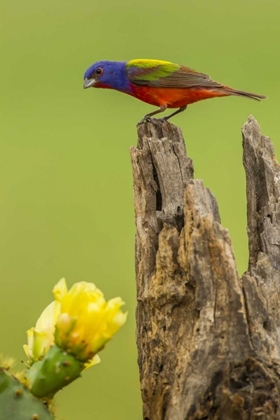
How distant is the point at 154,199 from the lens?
145 centimetres

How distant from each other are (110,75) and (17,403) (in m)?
1.66

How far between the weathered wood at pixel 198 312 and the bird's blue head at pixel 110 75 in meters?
1.00

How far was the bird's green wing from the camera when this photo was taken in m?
2.32

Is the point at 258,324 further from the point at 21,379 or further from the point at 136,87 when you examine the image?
the point at 136,87

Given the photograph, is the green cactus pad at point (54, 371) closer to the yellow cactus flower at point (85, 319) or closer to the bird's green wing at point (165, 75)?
the yellow cactus flower at point (85, 319)

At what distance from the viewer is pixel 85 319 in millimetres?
896

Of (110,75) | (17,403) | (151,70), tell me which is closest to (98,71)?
(110,75)

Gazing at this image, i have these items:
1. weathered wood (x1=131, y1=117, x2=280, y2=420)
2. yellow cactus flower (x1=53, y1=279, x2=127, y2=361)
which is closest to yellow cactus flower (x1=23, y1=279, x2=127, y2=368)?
yellow cactus flower (x1=53, y1=279, x2=127, y2=361)

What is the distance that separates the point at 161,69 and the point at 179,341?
1.37m

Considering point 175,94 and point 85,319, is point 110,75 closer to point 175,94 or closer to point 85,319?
point 175,94

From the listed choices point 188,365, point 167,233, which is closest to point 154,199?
point 167,233

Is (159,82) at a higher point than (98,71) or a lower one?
lower

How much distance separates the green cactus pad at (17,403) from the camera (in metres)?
0.91

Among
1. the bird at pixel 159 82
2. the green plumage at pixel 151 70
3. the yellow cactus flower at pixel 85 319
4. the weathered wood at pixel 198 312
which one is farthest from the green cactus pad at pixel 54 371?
the green plumage at pixel 151 70
